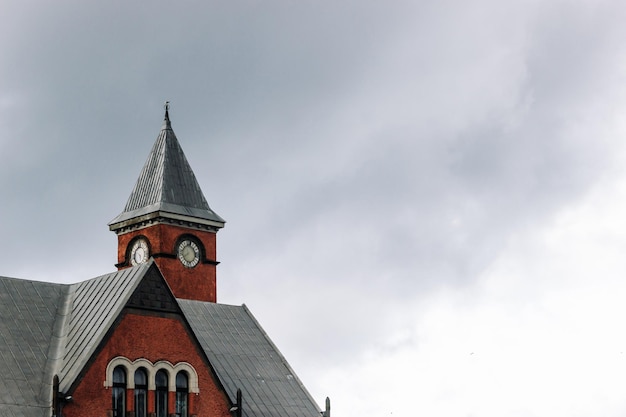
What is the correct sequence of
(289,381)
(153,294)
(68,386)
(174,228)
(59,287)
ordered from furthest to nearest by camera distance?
(174,228), (289,381), (59,287), (153,294), (68,386)

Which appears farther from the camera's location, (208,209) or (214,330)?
(208,209)

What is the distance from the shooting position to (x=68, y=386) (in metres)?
53.3

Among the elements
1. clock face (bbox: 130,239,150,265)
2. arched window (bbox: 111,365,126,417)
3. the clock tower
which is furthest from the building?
clock face (bbox: 130,239,150,265)

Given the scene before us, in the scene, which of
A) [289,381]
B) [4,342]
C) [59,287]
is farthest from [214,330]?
[4,342]

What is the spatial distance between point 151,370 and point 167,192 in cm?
2707

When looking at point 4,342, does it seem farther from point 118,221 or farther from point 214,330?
point 118,221

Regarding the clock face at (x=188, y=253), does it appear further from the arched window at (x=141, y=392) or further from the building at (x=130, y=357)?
the arched window at (x=141, y=392)

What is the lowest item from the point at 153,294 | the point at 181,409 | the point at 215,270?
the point at 181,409

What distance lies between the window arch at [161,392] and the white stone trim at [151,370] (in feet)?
0.70

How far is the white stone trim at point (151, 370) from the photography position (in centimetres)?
5475

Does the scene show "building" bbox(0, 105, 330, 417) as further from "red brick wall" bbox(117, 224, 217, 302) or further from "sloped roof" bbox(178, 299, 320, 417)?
"red brick wall" bbox(117, 224, 217, 302)

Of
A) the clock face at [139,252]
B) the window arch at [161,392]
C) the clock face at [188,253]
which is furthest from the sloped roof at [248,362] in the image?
the clock face at [139,252]

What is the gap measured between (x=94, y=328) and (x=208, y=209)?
93.5 ft

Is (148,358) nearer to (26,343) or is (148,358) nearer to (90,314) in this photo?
(90,314)
